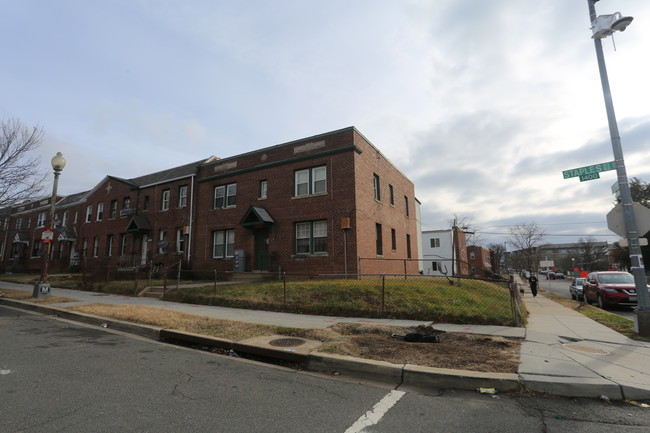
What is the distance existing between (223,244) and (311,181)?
282 inches

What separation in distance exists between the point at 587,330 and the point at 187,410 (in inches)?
380

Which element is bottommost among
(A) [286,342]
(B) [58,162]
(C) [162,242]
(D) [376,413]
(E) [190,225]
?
(D) [376,413]

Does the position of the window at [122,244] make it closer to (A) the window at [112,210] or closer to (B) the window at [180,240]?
(A) the window at [112,210]

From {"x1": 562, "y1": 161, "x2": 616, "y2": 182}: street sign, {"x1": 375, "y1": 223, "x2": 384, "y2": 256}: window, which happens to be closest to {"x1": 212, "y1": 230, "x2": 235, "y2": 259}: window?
{"x1": 375, "y1": 223, "x2": 384, "y2": 256}: window

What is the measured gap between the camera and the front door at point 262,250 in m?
19.2

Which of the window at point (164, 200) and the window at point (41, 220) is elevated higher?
the window at point (41, 220)

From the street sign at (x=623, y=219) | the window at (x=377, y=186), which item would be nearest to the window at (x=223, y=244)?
the window at (x=377, y=186)

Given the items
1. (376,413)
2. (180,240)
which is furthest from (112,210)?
(376,413)

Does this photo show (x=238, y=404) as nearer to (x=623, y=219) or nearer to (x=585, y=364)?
(x=585, y=364)

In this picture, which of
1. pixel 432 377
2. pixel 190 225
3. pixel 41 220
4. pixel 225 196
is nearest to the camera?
pixel 432 377

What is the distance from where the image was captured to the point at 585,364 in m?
5.36

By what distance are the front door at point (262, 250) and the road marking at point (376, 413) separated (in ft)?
49.4

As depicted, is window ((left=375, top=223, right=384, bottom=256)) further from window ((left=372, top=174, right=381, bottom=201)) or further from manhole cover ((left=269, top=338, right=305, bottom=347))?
manhole cover ((left=269, top=338, right=305, bottom=347))

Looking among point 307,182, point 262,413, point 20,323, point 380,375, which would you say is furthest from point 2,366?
point 307,182
